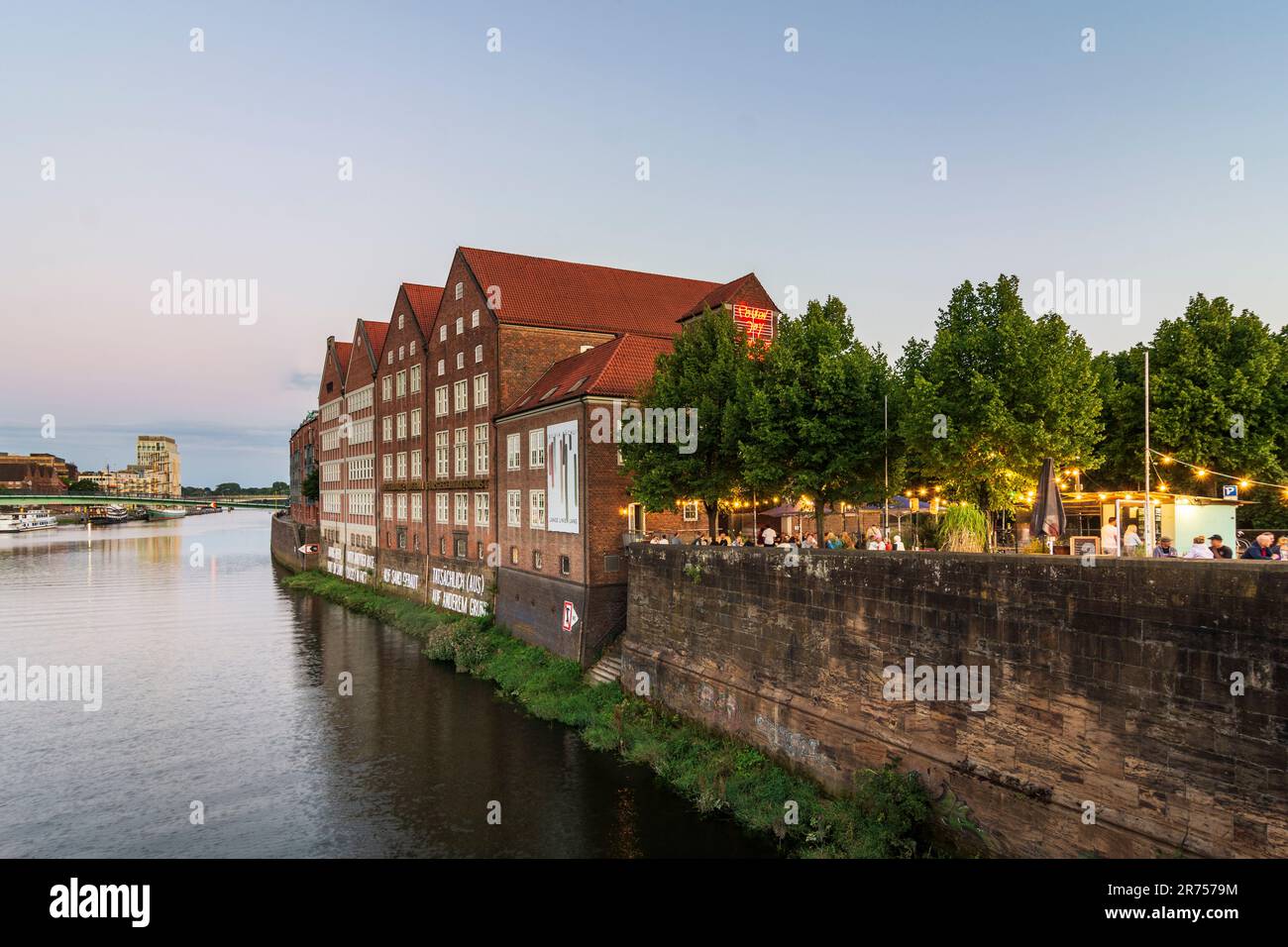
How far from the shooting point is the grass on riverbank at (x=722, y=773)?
15.7 metres

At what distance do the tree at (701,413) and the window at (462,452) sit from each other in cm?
1700

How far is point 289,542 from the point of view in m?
88.2

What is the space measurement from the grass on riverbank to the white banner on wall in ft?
19.7

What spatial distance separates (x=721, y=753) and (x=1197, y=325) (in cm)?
2450

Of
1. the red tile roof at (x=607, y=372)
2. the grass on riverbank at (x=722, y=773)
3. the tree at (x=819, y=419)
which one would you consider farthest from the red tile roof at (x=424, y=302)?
the tree at (x=819, y=419)

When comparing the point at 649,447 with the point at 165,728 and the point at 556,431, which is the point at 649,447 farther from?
the point at 165,728

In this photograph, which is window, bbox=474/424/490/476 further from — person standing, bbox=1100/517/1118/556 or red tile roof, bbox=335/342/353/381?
red tile roof, bbox=335/342/353/381

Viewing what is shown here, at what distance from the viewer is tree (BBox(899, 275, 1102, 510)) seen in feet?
73.6

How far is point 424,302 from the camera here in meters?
54.6

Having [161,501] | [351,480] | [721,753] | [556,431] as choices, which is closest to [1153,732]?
[721,753]

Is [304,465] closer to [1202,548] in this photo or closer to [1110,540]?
[1110,540]

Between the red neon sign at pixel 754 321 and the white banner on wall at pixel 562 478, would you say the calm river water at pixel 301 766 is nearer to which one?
the white banner on wall at pixel 562 478

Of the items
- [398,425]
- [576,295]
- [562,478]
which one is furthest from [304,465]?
[562,478]

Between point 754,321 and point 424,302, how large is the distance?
27721mm
